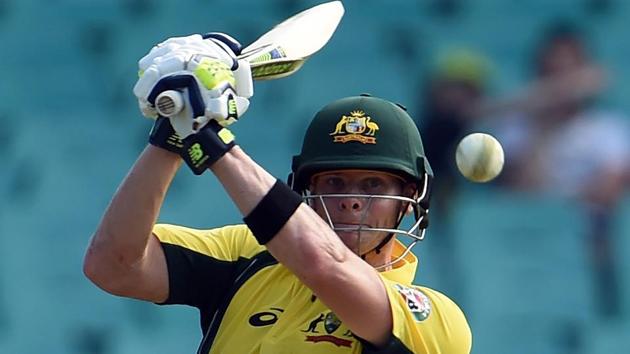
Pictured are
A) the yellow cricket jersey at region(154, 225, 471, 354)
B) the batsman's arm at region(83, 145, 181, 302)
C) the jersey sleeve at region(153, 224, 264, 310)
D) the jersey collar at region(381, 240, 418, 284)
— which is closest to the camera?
the batsman's arm at region(83, 145, 181, 302)

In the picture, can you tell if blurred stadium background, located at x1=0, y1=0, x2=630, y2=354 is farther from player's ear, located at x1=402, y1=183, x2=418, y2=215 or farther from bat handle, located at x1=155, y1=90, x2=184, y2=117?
bat handle, located at x1=155, y1=90, x2=184, y2=117

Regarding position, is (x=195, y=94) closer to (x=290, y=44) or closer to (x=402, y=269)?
(x=290, y=44)

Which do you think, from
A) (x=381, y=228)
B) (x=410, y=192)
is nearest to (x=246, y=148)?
(x=410, y=192)

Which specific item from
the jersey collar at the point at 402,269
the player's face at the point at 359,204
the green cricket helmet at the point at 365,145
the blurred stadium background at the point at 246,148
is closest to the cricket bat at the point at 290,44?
the green cricket helmet at the point at 365,145

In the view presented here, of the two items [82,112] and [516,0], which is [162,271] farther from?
[516,0]

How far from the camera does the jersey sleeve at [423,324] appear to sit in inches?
116

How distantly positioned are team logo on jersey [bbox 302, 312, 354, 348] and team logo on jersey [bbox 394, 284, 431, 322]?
0.14 metres

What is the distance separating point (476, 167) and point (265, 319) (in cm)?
72

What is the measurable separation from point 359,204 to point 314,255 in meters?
Answer: 0.40

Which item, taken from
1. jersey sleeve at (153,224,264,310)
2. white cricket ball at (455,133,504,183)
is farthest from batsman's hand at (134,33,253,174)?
white cricket ball at (455,133,504,183)

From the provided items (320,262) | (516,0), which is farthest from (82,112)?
(320,262)

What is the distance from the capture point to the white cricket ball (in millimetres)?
3477

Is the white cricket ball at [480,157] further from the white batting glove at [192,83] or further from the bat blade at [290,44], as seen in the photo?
the white batting glove at [192,83]

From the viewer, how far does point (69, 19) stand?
22.8 feet
